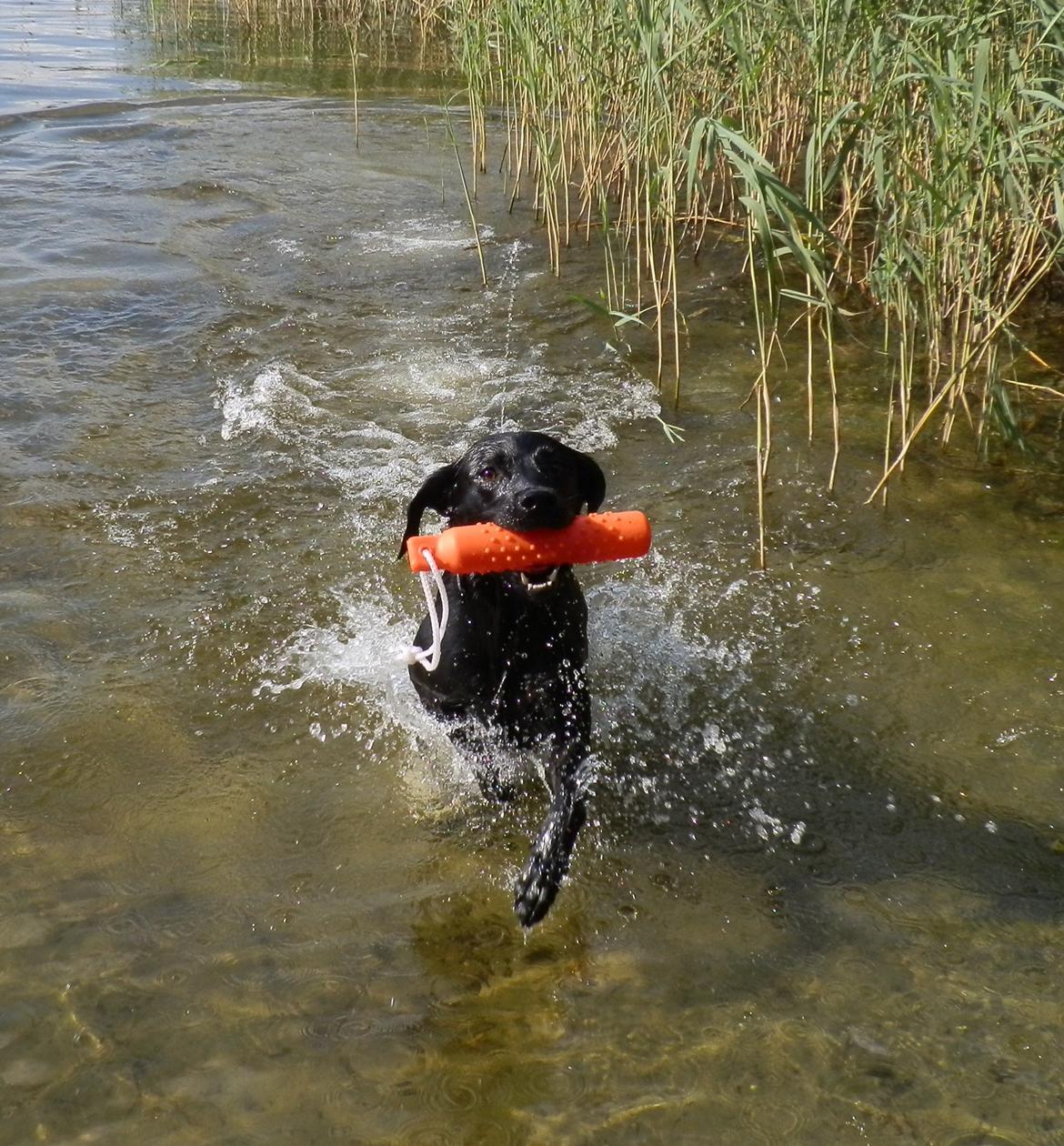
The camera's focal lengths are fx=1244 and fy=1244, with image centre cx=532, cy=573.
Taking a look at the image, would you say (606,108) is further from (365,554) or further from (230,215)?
(365,554)

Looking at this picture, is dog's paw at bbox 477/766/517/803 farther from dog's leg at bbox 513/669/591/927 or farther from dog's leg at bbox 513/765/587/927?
dog's leg at bbox 513/765/587/927

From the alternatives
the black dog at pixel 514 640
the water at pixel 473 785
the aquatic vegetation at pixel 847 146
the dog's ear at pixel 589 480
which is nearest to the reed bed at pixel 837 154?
the aquatic vegetation at pixel 847 146

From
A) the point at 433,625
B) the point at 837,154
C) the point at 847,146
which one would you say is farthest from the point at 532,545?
the point at 837,154

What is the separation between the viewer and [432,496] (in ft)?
13.2

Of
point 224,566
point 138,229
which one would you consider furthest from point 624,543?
point 138,229

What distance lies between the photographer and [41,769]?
372 centimetres

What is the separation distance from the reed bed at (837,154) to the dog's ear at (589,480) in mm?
1108

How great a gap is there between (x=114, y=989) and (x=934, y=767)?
2527 mm

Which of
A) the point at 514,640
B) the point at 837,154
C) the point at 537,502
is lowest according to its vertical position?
the point at 514,640

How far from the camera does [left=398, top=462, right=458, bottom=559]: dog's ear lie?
12.9 feet

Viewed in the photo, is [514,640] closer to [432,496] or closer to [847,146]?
[432,496]

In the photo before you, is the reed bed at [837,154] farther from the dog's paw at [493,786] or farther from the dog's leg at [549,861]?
the dog's leg at [549,861]

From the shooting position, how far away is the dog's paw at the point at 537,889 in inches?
123

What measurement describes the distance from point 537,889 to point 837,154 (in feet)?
12.0
